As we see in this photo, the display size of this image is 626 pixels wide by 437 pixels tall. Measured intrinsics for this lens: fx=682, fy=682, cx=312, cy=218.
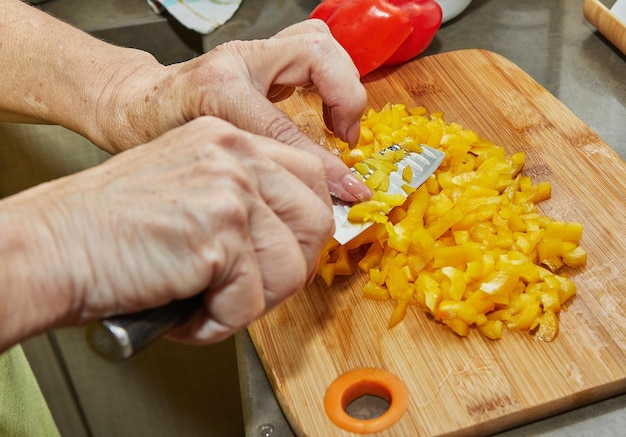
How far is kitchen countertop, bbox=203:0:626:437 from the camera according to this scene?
1.63m

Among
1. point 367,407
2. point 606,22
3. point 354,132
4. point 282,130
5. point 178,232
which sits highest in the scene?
point 178,232

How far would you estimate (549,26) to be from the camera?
191 cm

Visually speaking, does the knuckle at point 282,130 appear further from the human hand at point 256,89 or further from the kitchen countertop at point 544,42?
the kitchen countertop at point 544,42

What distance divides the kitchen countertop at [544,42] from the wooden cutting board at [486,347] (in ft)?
0.72

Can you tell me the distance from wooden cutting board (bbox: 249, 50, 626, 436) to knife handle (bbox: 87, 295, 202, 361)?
0.37m

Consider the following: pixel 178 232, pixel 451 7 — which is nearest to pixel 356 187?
pixel 178 232

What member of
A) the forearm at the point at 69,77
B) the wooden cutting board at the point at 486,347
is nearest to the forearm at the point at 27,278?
the wooden cutting board at the point at 486,347

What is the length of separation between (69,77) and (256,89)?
0.40 m

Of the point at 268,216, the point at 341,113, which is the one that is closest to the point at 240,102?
the point at 341,113

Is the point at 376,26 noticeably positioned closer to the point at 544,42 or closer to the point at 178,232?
the point at 544,42

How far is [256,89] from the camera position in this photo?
3.70ft

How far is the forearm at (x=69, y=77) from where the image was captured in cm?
123

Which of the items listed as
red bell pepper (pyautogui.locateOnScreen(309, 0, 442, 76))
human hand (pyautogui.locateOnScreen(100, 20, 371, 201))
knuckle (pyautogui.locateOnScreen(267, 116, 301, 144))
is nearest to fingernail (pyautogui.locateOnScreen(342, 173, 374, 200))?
human hand (pyautogui.locateOnScreen(100, 20, 371, 201))

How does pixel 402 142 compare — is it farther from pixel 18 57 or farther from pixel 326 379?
pixel 18 57
